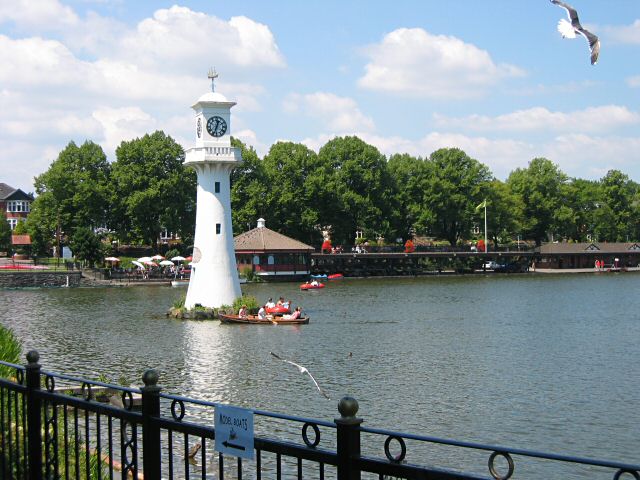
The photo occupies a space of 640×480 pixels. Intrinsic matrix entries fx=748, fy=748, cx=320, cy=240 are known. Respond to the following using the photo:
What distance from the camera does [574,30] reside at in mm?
12023

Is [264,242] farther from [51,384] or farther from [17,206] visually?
[51,384]

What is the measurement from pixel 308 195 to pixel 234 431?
95.2 m

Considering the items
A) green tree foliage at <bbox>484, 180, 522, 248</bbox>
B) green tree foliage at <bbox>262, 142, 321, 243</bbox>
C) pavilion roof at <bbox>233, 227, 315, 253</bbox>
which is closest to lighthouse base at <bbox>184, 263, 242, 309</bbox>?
pavilion roof at <bbox>233, 227, 315, 253</bbox>

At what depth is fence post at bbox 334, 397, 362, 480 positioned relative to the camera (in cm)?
571

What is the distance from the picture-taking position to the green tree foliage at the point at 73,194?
94.2 metres

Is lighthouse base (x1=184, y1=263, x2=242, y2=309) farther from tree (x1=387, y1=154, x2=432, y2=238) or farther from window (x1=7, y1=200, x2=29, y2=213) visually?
window (x1=7, y1=200, x2=29, y2=213)

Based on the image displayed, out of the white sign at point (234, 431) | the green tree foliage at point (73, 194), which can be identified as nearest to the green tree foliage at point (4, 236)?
the green tree foliage at point (73, 194)

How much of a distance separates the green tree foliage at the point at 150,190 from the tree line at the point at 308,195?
14 cm

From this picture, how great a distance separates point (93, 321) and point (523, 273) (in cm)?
8301

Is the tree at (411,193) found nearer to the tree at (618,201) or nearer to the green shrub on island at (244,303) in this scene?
the tree at (618,201)

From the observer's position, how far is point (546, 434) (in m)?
21.8

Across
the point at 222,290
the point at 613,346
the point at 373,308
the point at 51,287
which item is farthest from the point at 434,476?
the point at 51,287

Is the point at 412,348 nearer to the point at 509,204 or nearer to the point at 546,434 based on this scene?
the point at 546,434

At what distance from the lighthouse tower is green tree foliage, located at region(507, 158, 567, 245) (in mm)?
84524
